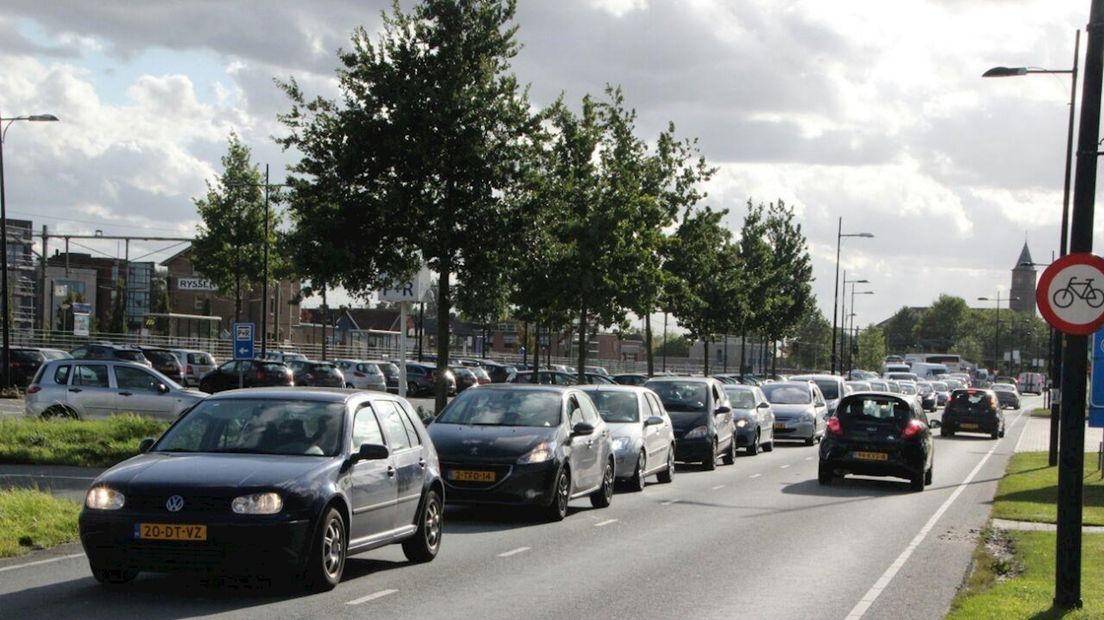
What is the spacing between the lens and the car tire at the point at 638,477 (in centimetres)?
2061

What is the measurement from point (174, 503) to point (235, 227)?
47497 millimetres

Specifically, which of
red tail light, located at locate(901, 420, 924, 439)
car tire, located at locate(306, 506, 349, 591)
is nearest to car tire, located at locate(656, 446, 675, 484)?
red tail light, located at locate(901, 420, 924, 439)

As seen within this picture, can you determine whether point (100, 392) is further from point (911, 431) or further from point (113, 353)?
point (113, 353)

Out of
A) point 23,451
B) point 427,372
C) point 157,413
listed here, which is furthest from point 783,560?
point 427,372

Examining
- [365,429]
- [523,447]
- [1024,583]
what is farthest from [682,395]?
[365,429]

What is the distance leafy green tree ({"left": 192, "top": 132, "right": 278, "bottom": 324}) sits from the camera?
55375 mm

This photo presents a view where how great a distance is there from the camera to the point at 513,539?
14180mm

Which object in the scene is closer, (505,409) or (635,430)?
(505,409)

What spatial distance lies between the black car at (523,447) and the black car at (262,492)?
11.3ft

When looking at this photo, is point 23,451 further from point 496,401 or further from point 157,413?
point 496,401

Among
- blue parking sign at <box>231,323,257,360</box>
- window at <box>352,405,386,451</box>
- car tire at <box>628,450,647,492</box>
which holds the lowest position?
car tire at <box>628,450,647,492</box>

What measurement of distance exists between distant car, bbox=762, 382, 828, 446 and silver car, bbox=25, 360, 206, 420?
15991mm

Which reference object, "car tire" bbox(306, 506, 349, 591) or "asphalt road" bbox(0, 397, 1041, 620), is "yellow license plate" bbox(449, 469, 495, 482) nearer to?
"asphalt road" bbox(0, 397, 1041, 620)

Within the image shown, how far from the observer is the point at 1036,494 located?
21.8 meters
